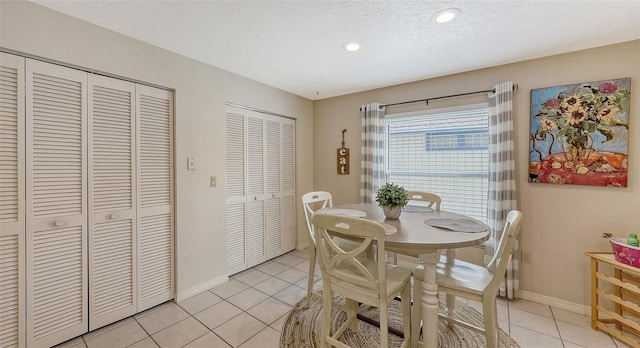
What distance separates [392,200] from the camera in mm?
1981

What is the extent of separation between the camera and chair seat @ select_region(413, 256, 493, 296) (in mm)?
1492

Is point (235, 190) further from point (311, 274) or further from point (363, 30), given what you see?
point (363, 30)

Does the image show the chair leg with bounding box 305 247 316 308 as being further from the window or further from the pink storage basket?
the pink storage basket

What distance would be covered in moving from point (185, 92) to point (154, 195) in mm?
993

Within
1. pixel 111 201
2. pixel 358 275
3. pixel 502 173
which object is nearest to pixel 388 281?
pixel 358 275

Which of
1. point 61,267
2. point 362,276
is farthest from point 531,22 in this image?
point 61,267

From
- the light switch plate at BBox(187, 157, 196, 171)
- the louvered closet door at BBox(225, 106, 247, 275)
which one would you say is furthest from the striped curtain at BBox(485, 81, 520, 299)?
the light switch plate at BBox(187, 157, 196, 171)

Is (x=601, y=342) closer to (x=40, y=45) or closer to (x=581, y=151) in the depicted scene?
(x=581, y=151)

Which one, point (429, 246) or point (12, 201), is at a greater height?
point (12, 201)

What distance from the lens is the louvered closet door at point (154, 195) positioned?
2180mm

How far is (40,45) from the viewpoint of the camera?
1648 millimetres

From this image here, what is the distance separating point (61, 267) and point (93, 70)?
56.6 inches

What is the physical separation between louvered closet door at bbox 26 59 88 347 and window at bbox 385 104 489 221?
306 centimetres

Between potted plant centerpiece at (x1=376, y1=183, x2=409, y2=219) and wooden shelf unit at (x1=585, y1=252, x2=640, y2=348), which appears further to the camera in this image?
potted plant centerpiece at (x1=376, y1=183, x2=409, y2=219)
